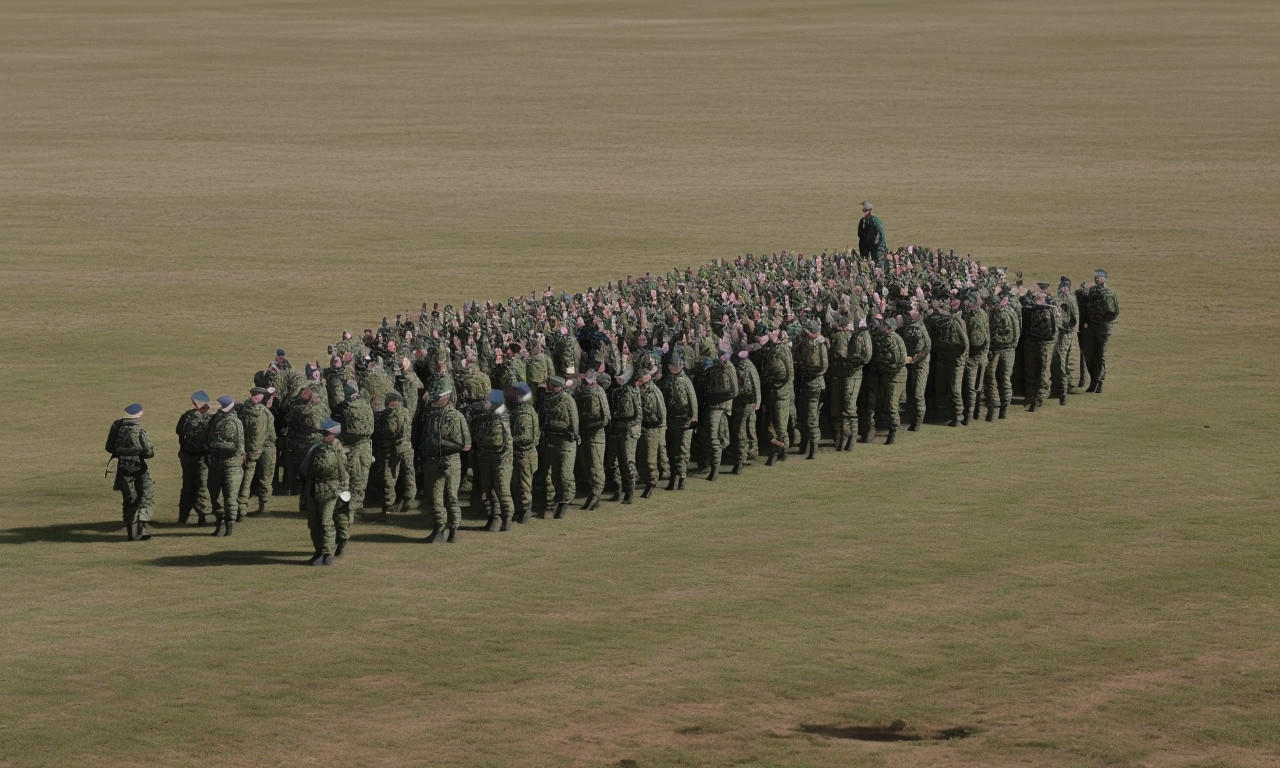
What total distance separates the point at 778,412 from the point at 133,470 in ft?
28.9

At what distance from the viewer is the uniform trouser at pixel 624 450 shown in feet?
83.1

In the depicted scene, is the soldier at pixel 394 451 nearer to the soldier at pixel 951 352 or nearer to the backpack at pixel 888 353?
the backpack at pixel 888 353

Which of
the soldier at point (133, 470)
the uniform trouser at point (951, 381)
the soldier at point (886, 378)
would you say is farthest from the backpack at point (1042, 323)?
the soldier at point (133, 470)

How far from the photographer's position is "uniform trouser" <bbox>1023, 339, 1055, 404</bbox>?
3138 centimetres

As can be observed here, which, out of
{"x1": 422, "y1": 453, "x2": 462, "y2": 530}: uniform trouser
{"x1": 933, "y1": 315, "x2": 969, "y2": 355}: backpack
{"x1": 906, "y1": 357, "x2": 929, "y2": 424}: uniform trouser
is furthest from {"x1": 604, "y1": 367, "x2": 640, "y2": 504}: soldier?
{"x1": 933, "y1": 315, "x2": 969, "y2": 355}: backpack

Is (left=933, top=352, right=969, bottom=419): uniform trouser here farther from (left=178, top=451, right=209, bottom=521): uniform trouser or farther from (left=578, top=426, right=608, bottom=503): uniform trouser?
(left=178, top=451, right=209, bottom=521): uniform trouser

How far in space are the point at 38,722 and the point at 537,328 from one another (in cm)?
1393

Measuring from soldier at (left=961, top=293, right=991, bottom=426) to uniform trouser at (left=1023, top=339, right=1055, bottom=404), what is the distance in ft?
2.90

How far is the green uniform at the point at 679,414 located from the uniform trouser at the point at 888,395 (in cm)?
375

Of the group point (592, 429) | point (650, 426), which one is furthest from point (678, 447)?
point (592, 429)

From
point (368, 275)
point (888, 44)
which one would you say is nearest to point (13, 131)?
point (368, 275)

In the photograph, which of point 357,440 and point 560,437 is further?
point 560,437

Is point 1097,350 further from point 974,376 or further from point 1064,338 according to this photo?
point 974,376

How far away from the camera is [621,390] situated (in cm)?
2531
